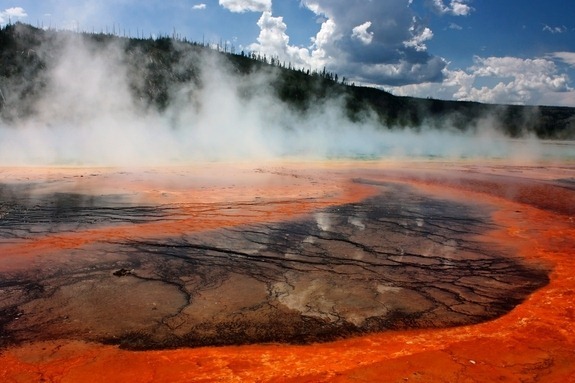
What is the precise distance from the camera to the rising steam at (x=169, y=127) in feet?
64.5

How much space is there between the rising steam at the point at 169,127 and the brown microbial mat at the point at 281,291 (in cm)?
1047

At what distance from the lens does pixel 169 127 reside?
28891mm

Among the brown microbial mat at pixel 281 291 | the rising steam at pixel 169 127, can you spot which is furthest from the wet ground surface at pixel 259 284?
the rising steam at pixel 169 127

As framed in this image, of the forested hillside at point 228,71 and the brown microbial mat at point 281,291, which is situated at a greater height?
the forested hillside at point 228,71

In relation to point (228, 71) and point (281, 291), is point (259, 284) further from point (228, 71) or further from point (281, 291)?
point (228, 71)

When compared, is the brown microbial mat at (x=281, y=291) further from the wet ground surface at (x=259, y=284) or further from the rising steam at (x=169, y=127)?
the rising steam at (x=169, y=127)

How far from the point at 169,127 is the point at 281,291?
26598mm

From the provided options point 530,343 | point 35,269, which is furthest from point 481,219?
point 35,269

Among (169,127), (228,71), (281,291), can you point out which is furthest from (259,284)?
(228,71)

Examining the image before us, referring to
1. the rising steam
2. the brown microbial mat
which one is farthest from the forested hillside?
the brown microbial mat

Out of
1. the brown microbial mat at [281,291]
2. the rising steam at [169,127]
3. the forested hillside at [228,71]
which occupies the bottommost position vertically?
the brown microbial mat at [281,291]

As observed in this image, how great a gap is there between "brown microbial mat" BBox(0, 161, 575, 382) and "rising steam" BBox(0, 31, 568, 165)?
10474 millimetres

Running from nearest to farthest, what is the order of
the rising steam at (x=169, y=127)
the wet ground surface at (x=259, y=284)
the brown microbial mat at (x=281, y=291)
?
the brown microbial mat at (x=281, y=291) < the wet ground surface at (x=259, y=284) < the rising steam at (x=169, y=127)

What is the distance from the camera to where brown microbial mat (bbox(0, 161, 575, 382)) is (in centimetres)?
282
